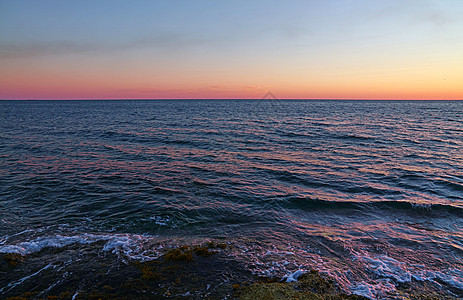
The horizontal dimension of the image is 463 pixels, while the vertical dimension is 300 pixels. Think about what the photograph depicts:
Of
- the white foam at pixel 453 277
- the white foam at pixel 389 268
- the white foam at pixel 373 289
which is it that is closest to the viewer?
the white foam at pixel 373 289

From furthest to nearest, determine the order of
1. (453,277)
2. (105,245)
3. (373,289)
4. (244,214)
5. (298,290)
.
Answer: (244,214) → (105,245) → (453,277) → (373,289) → (298,290)

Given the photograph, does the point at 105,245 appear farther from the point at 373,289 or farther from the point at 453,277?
the point at 453,277

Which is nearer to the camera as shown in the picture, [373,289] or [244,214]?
[373,289]

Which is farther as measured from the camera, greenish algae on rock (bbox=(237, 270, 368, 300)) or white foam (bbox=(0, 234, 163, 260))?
white foam (bbox=(0, 234, 163, 260))

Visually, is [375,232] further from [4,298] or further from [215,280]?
[4,298]

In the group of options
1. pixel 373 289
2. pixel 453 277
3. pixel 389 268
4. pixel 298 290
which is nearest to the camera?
pixel 298 290

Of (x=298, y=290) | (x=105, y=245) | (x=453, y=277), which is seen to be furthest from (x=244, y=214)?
(x=453, y=277)

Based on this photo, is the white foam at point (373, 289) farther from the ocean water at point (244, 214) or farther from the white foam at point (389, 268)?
the white foam at point (389, 268)

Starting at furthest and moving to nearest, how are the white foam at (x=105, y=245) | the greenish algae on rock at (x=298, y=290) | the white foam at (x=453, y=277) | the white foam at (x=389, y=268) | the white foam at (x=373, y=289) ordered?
the white foam at (x=105, y=245) → the white foam at (x=389, y=268) → the white foam at (x=453, y=277) → the white foam at (x=373, y=289) → the greenish algae on rock at (x=298, y=290)

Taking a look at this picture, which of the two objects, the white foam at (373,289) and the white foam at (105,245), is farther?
the white foam at (105,245)

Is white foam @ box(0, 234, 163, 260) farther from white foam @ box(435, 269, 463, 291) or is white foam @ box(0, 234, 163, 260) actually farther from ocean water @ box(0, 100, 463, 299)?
white foam @ box(435, 269, 463, 291)

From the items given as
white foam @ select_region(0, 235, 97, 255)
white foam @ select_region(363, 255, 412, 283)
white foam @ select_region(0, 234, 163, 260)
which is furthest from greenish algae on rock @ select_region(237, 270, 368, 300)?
white foam @ select_region(0, 235, 97, 255)

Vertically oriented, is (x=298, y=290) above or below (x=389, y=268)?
above

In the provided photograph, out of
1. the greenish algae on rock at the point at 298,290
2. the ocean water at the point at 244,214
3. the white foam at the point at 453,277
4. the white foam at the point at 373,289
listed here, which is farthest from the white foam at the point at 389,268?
the greenish algae on rock at the point at 298,290
